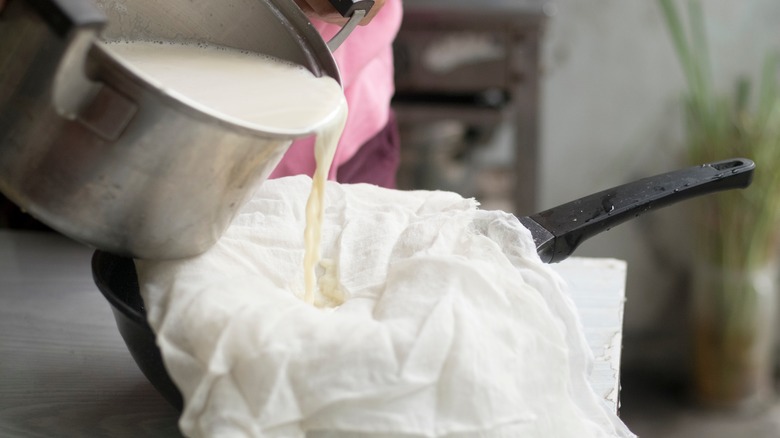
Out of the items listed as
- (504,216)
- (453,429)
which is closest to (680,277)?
(504,216)

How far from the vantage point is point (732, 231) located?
233 centimetres

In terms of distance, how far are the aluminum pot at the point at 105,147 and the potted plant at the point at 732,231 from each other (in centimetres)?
179

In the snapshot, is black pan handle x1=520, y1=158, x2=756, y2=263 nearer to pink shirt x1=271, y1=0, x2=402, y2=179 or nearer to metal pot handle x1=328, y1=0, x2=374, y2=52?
metal pot handle x1=328, y1=0, x2=374, y2=52

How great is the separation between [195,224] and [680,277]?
86.1 inches

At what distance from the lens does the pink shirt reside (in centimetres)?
126

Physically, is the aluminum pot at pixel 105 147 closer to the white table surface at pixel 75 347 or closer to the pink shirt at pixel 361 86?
the white table surface at pixel 75 347

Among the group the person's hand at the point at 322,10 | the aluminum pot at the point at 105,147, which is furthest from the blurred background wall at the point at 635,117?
the aluminum pot at the point at 105,147

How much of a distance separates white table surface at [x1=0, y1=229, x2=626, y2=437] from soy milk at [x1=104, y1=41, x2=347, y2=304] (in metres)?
0.20

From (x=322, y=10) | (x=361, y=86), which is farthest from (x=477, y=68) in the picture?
(x=322, y=10)

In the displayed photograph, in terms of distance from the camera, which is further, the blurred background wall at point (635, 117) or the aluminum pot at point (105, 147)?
the blurred background wall at point (635, 117)

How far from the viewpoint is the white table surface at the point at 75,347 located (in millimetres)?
847

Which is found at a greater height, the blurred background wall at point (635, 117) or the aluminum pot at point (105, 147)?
the aluminum pot at point (105, 147)

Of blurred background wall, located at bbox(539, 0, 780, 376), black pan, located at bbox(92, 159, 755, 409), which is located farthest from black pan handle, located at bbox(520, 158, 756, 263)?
blurred background wall, located at bbox(539, 0, 780, 376)

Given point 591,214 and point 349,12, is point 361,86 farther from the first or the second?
point 591,214
